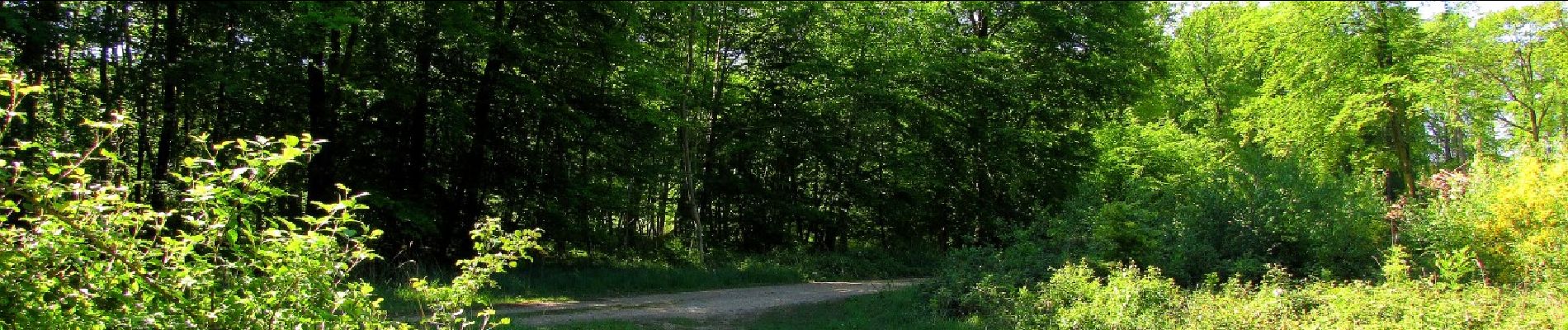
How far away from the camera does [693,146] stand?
70.7 feet

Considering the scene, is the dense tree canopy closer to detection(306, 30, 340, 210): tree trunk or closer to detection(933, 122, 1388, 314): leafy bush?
detection(306, 30, 340, 210): tree trunk

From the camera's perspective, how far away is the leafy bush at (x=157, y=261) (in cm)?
251

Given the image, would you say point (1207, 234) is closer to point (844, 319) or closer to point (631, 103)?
point (844, 319)

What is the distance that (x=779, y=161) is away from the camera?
A: 75.8 ft

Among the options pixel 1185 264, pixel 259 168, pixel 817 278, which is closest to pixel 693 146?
pixel 817 278

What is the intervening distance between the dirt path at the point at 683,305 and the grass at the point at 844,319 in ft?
1.55

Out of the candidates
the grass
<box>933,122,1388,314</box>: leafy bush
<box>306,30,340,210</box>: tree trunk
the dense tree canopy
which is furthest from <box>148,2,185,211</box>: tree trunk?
<box>933,122,1388,314</box>: leafy bush

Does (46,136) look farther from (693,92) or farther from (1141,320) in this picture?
(1141,320)

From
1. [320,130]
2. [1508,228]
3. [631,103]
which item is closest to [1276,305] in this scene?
[1508,228]

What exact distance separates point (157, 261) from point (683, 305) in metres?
10.6

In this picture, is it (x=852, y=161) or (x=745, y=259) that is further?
(x=852, y=161)

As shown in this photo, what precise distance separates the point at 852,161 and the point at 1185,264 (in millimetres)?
11866

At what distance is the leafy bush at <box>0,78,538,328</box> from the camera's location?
251cm

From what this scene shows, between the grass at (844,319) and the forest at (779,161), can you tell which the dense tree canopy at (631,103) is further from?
the grass at (844,319)
